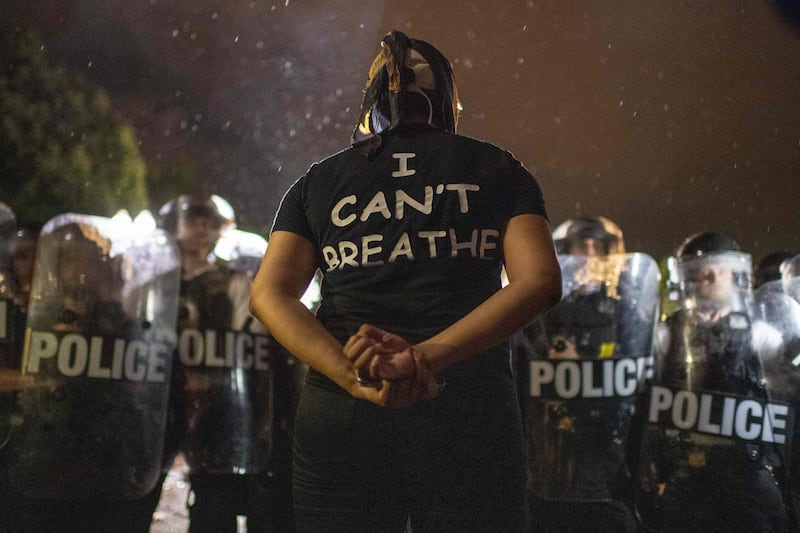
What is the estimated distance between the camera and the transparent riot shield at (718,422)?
11.9 ft

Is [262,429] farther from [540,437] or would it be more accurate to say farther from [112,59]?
[112,59]

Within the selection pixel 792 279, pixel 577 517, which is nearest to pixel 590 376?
pixel 577 517

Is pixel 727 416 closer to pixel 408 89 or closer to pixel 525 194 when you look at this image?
pixel 525 194

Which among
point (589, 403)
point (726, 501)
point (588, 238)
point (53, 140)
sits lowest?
point (726, 501)

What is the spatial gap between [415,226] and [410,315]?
0.17 metres

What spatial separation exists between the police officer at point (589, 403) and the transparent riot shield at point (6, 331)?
2.50 meters

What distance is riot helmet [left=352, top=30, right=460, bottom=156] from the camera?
1604 mm

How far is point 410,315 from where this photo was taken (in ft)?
4.70

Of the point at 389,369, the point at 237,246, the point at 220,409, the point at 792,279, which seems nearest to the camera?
the point at 389,369

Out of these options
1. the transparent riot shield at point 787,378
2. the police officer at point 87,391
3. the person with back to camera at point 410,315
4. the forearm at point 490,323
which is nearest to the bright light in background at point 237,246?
the police officer at point 87,391

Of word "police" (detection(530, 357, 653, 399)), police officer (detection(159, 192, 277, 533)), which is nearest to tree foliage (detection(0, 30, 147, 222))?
police officer (detection(159, 192, 277, 533))

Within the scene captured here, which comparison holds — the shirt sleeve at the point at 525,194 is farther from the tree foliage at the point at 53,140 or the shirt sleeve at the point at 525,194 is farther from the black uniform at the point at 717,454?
the tree foliage at the point at 53,140

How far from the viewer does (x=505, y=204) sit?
1504 millimetres

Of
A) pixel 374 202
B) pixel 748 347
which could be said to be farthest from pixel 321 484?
pixel 748 347
